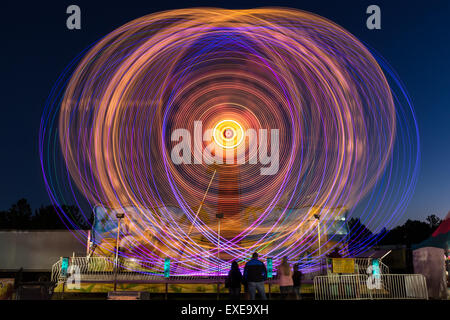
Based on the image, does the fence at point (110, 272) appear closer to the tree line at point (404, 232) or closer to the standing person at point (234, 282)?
the standing person at point (234, 282)

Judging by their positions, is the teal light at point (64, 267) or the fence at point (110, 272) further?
the teal light at point (64, 267)

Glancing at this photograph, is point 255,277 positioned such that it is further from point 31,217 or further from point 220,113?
point 31,217

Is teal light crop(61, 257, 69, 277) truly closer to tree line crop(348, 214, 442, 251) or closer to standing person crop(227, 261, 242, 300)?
standing person crop(227, 261, 242, 300)

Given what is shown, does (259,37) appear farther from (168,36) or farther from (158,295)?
(158,295)

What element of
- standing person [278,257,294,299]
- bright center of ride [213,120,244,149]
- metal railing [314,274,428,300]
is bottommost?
metal railing [314,274,428,300]

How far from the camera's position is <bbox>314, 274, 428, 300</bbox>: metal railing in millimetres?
15711

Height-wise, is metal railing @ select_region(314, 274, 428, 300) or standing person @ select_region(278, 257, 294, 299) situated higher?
standing person @ select_region(278, 257, 294, 299)

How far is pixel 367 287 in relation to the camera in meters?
16.4

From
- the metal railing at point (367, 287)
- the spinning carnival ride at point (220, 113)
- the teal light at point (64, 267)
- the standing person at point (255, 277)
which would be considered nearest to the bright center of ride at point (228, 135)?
the spinning carnival ride at point (220, 113)

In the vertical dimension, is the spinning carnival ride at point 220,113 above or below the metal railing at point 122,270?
above

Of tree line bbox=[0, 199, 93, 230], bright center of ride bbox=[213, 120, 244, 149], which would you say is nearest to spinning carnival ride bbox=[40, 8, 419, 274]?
bright center of ride bbox=[213, 120, 244, 149]

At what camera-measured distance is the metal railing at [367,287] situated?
15711 mm
